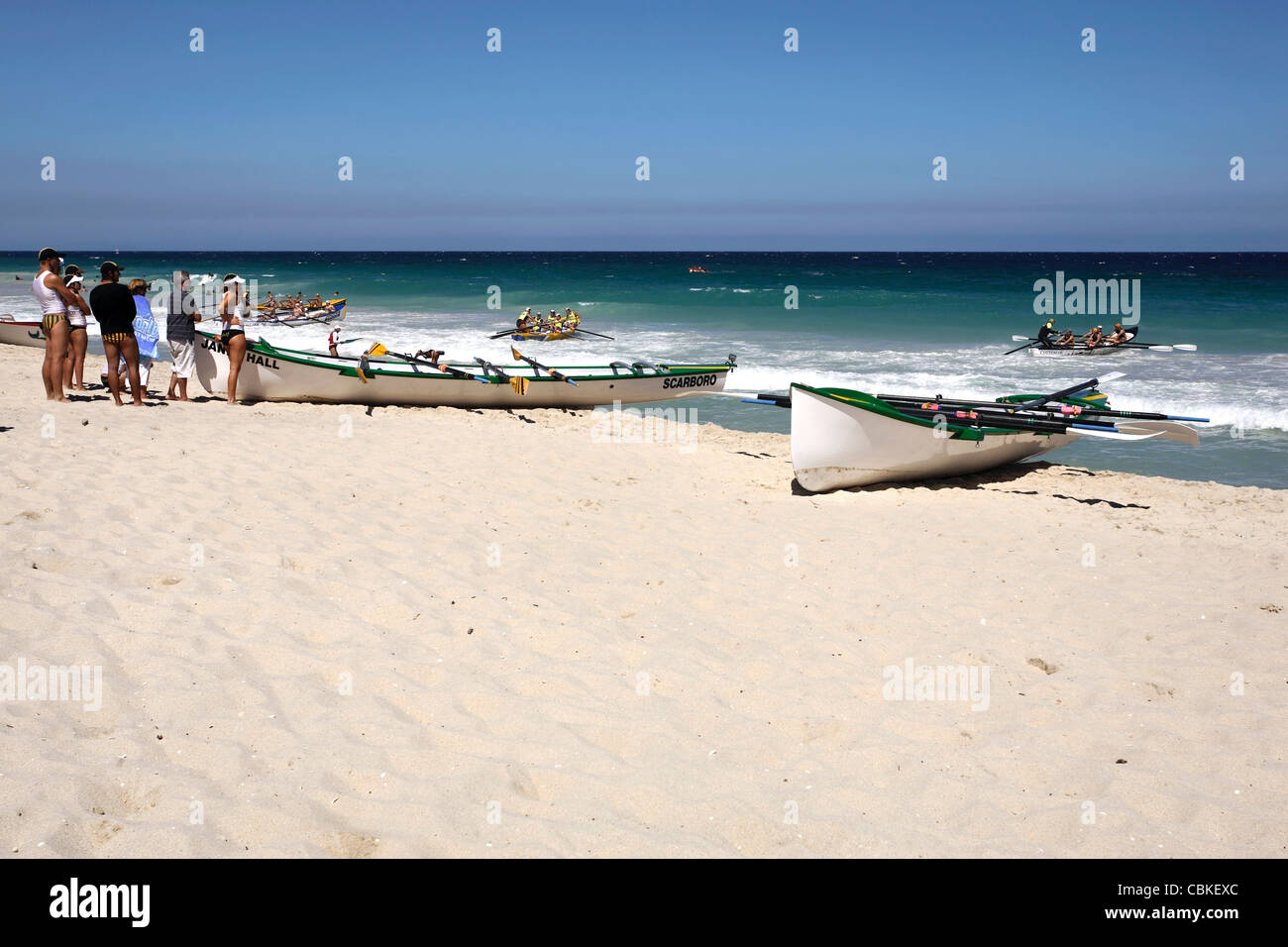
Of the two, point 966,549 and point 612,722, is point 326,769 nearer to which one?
point 612,722

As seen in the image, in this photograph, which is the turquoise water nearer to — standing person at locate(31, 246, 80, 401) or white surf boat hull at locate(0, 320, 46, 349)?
white surf boat hull at locate(0, 320, 46, 349)

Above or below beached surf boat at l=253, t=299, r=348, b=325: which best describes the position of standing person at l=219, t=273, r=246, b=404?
below

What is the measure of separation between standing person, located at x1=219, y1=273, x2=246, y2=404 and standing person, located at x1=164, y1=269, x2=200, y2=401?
1.55ft

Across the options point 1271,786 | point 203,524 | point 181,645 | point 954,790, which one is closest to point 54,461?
point 203,524

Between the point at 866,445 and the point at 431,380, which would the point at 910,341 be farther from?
the point at 866,445

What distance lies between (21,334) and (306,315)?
33.4 feet

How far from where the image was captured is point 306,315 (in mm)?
26953

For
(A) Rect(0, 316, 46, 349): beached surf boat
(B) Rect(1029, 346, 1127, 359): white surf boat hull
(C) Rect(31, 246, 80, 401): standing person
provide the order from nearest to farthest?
(C) Rect(31, 246, 80, 401): standing person < (A) Rect(0, 316, 46, 349): beached surf boat < (B) Rect(1029, 346, 1127, 359): white surf boat hull

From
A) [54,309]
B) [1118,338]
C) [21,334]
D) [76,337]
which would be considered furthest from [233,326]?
[1118,338]

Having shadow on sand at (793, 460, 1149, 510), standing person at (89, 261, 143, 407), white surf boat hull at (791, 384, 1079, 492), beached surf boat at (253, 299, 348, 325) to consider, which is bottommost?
shadow on sand at (793, 460, 1149, 510)

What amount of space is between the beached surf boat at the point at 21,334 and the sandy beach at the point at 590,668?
11588mm

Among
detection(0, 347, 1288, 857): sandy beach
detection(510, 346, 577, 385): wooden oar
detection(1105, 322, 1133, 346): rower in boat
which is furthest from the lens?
detection(1105, 322, 1133, 346): rower in boat

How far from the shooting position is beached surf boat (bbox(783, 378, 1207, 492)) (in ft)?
28.9

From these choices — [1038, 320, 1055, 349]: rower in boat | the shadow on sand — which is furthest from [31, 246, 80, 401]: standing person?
[1038, 320, 1055, 349]: rower in boat
